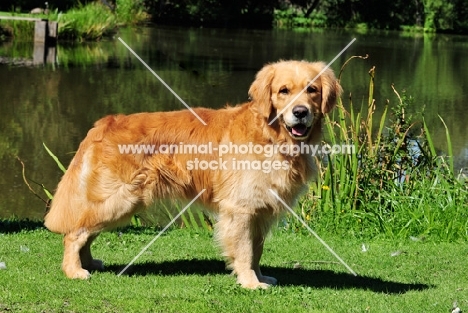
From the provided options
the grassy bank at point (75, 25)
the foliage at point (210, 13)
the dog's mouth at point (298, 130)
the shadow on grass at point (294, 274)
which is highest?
the foliage at point (210, 13)

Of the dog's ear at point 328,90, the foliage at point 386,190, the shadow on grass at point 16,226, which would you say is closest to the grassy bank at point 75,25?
the shadow on grass at point 16,226

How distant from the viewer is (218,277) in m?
6.91

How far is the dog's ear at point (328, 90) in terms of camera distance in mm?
6562

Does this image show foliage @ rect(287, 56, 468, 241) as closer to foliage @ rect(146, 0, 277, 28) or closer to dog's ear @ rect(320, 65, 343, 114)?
dog's ear @ rect(320, 65, 343, 114)

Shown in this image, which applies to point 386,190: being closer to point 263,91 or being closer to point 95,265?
point 263,91

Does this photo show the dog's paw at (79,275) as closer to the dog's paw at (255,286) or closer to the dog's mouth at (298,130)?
the dog's paw at (255,286)

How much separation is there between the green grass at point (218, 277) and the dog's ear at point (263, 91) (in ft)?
5.11

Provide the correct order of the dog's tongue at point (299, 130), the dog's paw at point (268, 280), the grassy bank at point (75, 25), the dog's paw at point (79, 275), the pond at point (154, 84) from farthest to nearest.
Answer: the grassy bank at point (75, 25) → the pond at point (154, 84) → the dog's paw at point (268, 280) → the dog's paw at point (79, 275) → the dog's tongue at point (299, 130)

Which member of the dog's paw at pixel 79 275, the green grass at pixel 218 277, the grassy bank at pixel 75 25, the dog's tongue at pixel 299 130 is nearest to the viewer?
the green grass at pixel 218 277

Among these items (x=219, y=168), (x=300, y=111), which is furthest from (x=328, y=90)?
(x=219, y=168)

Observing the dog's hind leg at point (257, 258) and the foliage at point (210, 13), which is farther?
the foliage at point (210, 13)

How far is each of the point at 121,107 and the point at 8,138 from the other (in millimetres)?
4938

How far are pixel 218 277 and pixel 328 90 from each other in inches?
78.1

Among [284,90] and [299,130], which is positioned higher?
[284,90]
